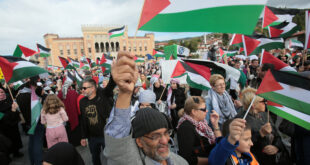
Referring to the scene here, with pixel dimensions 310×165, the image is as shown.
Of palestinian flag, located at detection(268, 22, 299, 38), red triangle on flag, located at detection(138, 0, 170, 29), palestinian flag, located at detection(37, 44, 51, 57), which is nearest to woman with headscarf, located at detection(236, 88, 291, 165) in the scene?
red triangle on flag, located at detection(138, 0, 170, 29)

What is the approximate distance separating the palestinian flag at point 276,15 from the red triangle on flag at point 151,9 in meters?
5.87

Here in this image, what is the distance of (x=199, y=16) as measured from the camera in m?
1.51

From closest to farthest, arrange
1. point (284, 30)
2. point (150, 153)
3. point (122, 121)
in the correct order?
point (122, 121) < point (150, 153) < point (284, 30)

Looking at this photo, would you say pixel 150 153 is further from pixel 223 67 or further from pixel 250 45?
pixel 250 45

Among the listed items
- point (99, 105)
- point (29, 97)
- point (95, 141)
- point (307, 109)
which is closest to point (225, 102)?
point (307, 109)

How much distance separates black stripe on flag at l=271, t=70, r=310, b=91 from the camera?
1.57 meters

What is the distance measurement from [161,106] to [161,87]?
0.75 m

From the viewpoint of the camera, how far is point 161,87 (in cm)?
479

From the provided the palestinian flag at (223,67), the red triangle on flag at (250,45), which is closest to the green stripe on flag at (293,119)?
the palestinian flag at (223,67)

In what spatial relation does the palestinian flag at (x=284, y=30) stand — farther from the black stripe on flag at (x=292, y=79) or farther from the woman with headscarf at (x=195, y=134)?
the woman with headscarf at (x=195, y=134)

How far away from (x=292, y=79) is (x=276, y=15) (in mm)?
6266

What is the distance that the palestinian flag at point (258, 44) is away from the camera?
426 cm

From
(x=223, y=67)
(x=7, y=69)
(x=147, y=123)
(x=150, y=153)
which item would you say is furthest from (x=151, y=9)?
(x=7, y=69)

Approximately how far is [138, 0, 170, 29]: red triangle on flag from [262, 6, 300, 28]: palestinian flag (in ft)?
19.2
